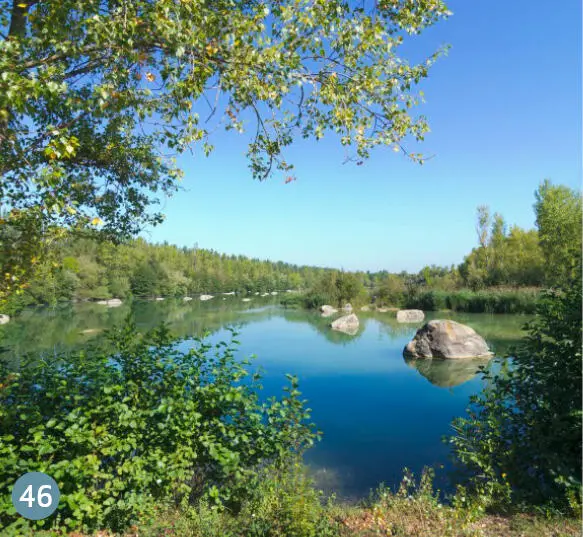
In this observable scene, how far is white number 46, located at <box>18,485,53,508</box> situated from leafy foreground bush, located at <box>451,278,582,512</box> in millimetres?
3697

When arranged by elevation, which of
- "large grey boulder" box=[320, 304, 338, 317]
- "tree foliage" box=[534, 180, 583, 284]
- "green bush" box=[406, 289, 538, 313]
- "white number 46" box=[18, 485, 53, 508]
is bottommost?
"large grey boulder" box=[320, 304, 338, 317]

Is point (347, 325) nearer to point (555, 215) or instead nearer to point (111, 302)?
point (555, 215)

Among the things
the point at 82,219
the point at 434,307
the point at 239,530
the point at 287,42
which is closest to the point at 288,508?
the point at 239,530

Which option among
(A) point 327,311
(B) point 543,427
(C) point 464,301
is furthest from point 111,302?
(B) point 543,427

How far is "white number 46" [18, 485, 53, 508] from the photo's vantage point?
2922 millimetres

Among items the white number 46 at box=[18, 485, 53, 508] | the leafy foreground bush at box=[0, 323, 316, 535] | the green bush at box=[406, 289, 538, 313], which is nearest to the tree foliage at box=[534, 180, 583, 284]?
the green bush at box=[406, 289, 538, 313]

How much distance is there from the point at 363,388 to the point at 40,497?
903cm

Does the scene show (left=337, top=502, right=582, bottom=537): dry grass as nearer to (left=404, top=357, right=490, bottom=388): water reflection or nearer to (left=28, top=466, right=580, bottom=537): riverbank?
(left=28, top=466, right=580, bottom=537): riverbank

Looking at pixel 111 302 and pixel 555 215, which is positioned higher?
pixel 555 215

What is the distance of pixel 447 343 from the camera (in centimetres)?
1382

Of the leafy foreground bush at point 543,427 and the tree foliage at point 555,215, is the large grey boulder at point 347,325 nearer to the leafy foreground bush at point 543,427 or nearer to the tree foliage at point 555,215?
the tree foliage at point 555,215

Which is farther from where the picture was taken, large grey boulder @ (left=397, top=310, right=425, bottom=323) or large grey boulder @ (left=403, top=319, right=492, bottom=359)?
large grey boulder @ (left=397, top=310, right=425, bottom=323)

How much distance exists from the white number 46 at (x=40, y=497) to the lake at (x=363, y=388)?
1.85 meters

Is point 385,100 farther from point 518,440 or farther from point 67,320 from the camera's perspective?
point 67,320
